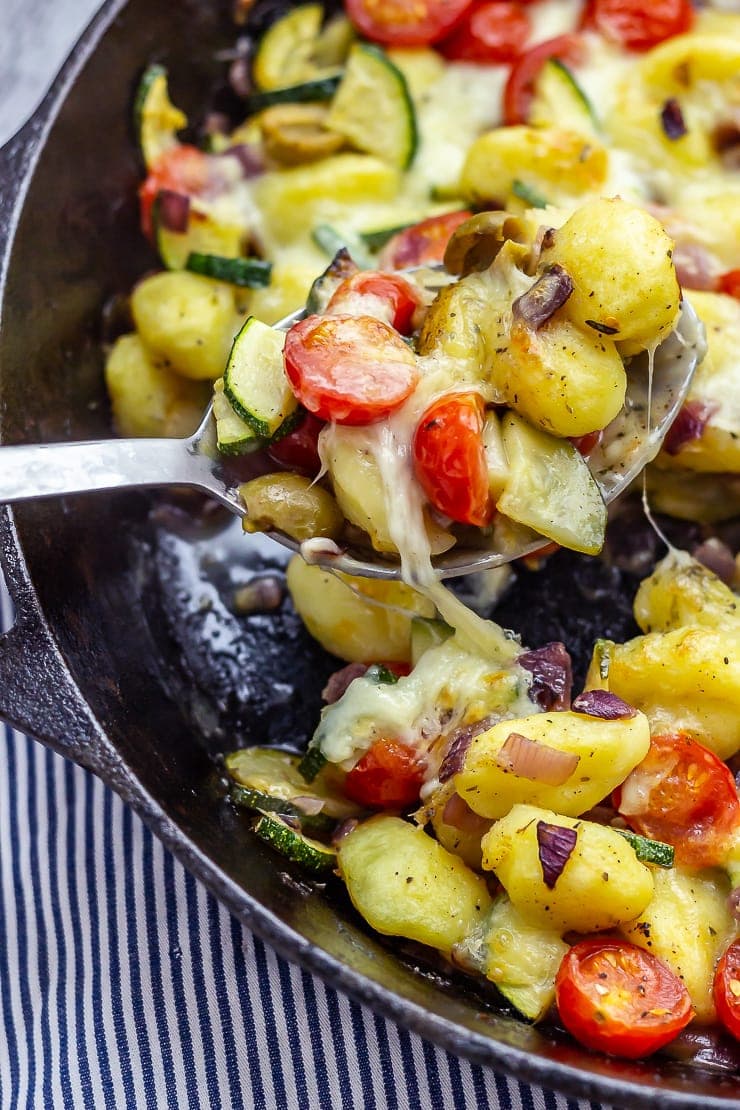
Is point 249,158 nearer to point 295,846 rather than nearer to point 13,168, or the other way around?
point 13,168

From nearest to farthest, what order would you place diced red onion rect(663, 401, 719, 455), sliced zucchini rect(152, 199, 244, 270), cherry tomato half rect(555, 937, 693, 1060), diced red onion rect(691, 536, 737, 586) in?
cherry tomato half rect(555, 937, 693, 1060) < diced red onion rect(663, 401, 719, 455) < diced red onion rect(691, 536, 737, 586) < sliced zucchini rect(152, 199, 244, 270)

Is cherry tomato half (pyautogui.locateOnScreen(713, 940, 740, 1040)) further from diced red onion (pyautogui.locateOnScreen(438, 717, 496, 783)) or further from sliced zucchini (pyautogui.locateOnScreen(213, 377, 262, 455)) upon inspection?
sliced zucchini (pyautogui.locateOnScreen(213, 377, 262, 455))

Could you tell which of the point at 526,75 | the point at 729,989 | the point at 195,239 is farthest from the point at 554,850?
the point at 526,75

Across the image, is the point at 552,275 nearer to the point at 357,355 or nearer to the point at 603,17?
the point at 357,355

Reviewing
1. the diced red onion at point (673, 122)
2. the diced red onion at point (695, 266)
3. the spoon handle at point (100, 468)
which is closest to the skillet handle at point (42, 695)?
the spoon handle at point (100, 468)

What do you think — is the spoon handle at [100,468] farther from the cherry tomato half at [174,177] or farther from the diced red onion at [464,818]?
the cherry tomato half at [174,177]

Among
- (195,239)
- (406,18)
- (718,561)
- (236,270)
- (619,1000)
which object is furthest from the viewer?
(406,18)

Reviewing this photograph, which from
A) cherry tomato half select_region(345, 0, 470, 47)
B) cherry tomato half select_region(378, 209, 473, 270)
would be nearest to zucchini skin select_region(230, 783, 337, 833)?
cherry tomato half select_region(378, 209, 473, 270)
